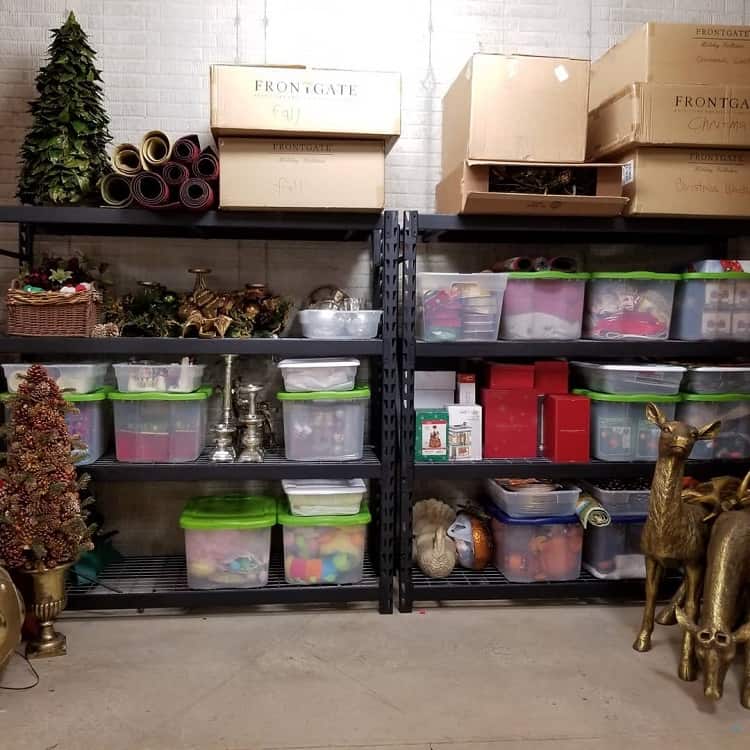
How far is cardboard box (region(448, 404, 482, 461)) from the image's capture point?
304 cm

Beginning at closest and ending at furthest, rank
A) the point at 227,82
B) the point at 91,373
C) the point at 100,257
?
the point at 227,82 → the point at 91,373 → the point at 100,257

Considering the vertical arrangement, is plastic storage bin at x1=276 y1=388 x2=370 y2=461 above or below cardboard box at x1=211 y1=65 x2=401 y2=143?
below

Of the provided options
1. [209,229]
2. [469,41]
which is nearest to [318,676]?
[209,229]

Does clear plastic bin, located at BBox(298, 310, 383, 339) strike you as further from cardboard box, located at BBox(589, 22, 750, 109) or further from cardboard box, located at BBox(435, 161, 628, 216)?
cardboard box, located at BBox(589, 22, 750, 109)

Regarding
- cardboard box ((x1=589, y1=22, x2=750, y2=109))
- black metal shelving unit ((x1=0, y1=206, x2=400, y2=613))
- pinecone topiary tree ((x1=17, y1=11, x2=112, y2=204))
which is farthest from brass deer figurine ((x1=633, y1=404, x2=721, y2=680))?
pinecone topiary tree ((x1=17, y1=11, x2=112, y2=204))

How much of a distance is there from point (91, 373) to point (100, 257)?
0.72m

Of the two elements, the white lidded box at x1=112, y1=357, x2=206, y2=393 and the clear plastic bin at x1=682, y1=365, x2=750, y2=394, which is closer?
the white lidded box at x1=112, y1=357, x2=206, y2=393

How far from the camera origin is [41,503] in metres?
2.54

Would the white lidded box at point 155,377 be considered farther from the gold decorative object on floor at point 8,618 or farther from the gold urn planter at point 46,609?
the gold decorative object on floor at point 8,618

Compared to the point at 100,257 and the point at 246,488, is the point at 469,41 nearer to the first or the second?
the point at 100,257

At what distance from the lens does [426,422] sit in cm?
302

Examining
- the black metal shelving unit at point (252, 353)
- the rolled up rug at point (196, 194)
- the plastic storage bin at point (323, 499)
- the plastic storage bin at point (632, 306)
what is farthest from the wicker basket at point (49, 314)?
the plastic storage bin at point (632, 306)

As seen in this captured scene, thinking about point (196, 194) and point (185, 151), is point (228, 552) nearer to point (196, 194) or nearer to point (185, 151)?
point (196, 194)

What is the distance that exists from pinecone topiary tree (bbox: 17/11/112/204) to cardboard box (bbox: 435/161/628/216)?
147 centimetres
